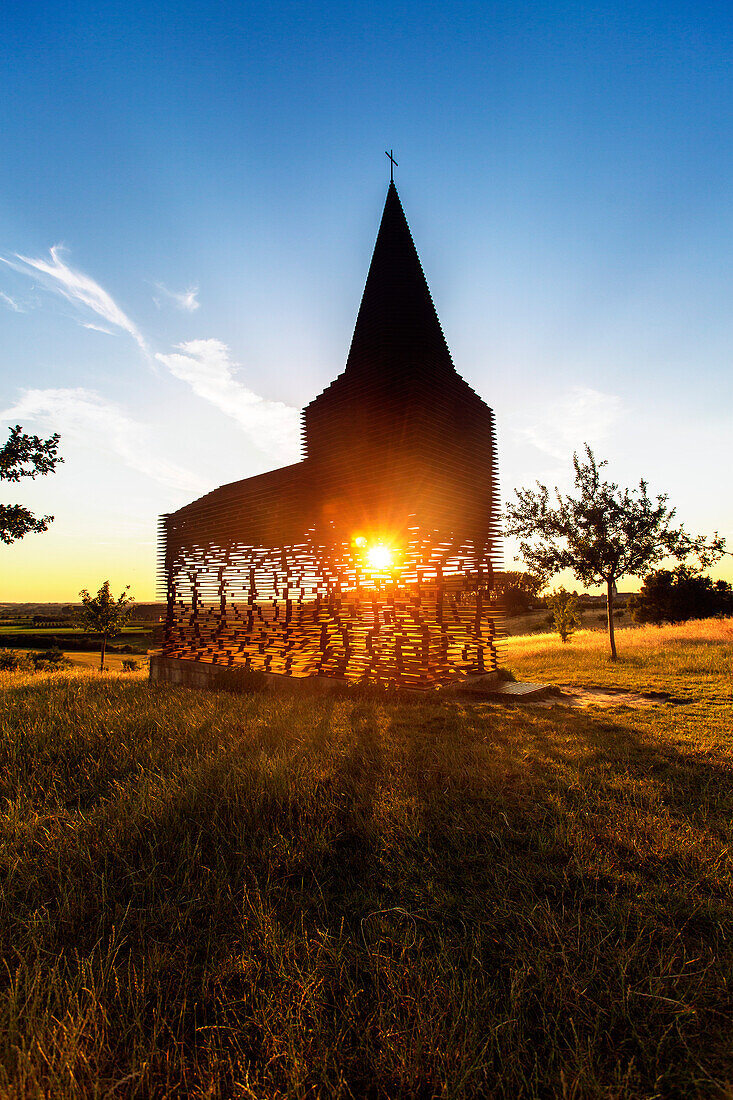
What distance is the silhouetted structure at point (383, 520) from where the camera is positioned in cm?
945

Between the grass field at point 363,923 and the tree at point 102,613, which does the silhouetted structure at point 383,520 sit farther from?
the tree at point 102,613

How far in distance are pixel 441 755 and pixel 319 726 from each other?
1.87 m

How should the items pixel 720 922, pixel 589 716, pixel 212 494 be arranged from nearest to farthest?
pixel 720 922, pixel 589 716, pixel 212 494

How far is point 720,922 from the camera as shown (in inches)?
→ 93.9

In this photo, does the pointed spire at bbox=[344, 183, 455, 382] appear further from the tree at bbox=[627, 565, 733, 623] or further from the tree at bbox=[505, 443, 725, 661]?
the tree at bbox=[627, 565, 733, 623]

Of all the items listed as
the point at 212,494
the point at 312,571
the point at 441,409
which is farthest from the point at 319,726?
the point at 212,494

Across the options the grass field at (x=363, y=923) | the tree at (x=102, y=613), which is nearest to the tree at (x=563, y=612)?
the grass field at (x=363, y=923)

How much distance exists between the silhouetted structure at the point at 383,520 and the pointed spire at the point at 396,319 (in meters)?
0.04

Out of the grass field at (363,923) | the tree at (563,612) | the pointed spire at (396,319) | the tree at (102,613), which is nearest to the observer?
the grass field at (363,923)

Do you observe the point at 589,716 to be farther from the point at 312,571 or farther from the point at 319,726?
the point at 312,571

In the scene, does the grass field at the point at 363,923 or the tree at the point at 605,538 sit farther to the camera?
the tree at the point at 605,538

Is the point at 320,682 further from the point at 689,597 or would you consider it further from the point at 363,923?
the point at 689,597

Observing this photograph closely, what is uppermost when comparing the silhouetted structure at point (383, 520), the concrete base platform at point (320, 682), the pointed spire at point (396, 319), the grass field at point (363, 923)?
the pointed spire at point (396, 319)

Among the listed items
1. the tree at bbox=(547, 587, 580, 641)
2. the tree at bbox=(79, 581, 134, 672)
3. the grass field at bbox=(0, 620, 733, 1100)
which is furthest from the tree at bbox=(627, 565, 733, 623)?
the tree at bbox=(79, 581, 134, 672)
